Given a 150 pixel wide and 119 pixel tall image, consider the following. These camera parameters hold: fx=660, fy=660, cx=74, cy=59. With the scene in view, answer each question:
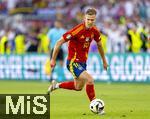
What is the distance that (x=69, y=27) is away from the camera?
33.2 meters

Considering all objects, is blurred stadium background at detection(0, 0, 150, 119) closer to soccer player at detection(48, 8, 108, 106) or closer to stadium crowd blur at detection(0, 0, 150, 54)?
stadium crowd blur at detection(0, 0, 150, 54)

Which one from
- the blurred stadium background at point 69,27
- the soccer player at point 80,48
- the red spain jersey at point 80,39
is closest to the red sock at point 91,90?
the soccer player at point 80,48

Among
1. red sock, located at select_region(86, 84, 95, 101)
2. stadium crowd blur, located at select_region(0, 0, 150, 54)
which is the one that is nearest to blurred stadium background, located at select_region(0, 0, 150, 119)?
stadium crowd blur, located at select_region(0, 0, 150, 54)

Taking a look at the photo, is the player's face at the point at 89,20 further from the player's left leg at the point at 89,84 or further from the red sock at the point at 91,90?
the red sock at the point at 91,90

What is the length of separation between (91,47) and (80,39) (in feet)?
53.5

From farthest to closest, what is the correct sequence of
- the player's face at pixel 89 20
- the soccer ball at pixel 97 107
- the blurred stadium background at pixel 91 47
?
the blurred stadium background at pixel 91 47, the player's face at pixel 89 20, the soccer ball at pixel 97 107

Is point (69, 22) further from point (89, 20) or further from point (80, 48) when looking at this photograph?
point (89, 20)

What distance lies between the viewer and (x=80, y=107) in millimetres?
15391

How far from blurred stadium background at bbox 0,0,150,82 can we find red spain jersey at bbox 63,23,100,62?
35.9ft

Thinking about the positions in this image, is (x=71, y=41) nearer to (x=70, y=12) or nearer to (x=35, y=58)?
(x=35, y=58)

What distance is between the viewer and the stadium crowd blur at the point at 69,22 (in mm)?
30094

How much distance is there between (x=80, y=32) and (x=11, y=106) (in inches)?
88.0

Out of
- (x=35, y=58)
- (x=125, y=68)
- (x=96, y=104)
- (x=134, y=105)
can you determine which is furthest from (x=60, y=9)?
(x=96, y=104)

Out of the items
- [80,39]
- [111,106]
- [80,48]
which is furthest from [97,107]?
[111,106]
